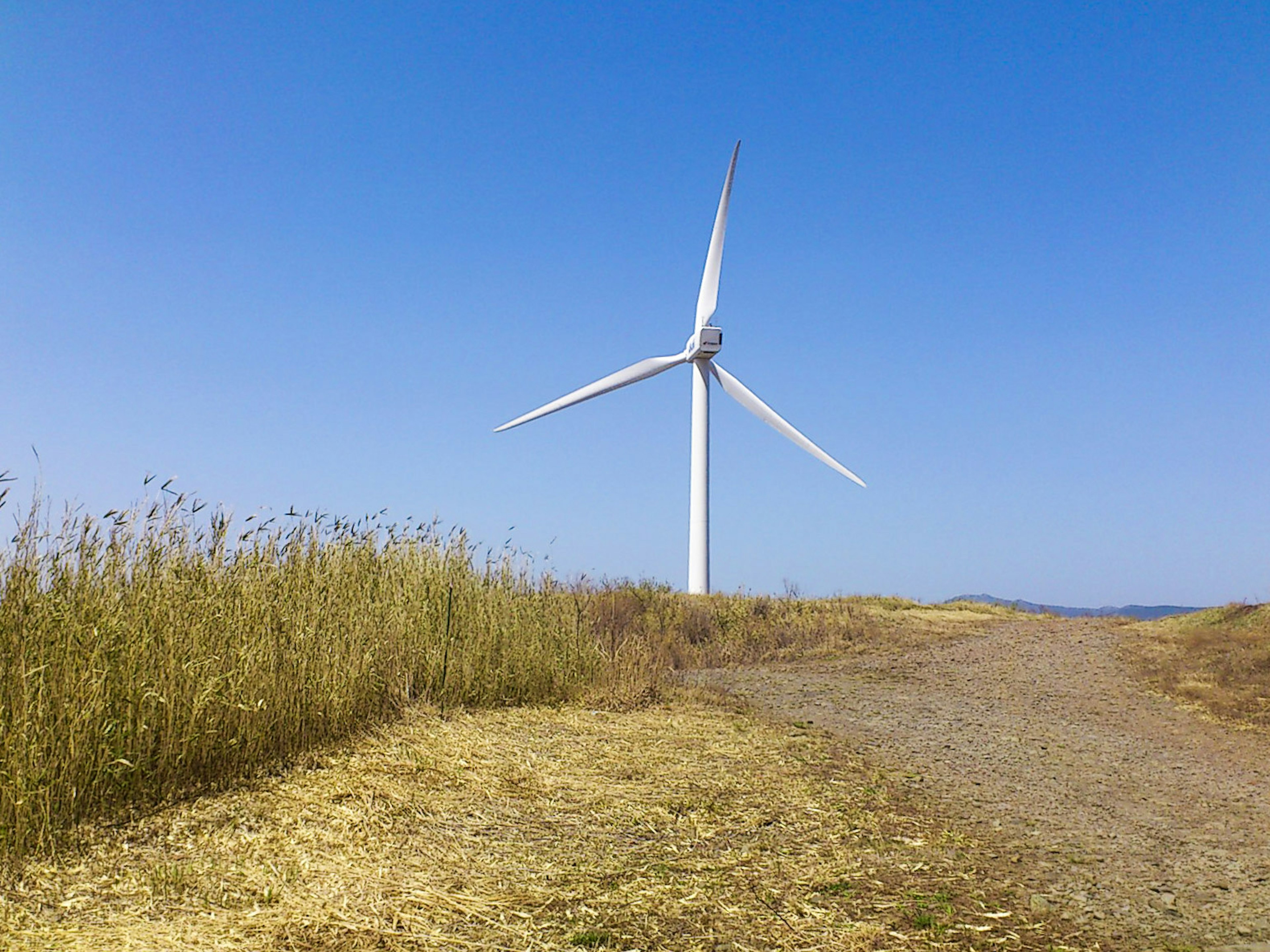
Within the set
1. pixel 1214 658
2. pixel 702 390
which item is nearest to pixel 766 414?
pixel 702 390

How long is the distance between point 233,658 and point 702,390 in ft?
58.4

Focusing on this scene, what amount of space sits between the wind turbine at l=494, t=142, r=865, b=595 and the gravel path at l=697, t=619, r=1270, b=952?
882 centimetres

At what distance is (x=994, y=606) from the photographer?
21.5m

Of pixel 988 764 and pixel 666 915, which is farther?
pixel 988 764

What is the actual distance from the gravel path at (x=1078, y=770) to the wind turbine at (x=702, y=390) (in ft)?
28.9

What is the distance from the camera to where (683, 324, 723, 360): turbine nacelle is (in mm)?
23500

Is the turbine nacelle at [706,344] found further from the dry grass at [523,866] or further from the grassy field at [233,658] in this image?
the dry grass at [523,866]

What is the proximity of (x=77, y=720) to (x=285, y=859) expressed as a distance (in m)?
1.39

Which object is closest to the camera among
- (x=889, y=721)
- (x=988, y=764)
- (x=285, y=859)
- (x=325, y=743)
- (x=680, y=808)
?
(x=285, y=859)

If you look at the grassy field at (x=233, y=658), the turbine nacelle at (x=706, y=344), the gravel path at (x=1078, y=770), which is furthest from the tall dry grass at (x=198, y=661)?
the turbine nacelle at (x=706, y=344)

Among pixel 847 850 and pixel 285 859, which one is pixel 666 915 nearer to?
pixel 847 850

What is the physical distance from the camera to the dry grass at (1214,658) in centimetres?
1095

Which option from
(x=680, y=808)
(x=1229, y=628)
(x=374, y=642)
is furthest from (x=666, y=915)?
(x=1229, y=628)

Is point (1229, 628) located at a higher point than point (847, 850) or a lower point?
higher
